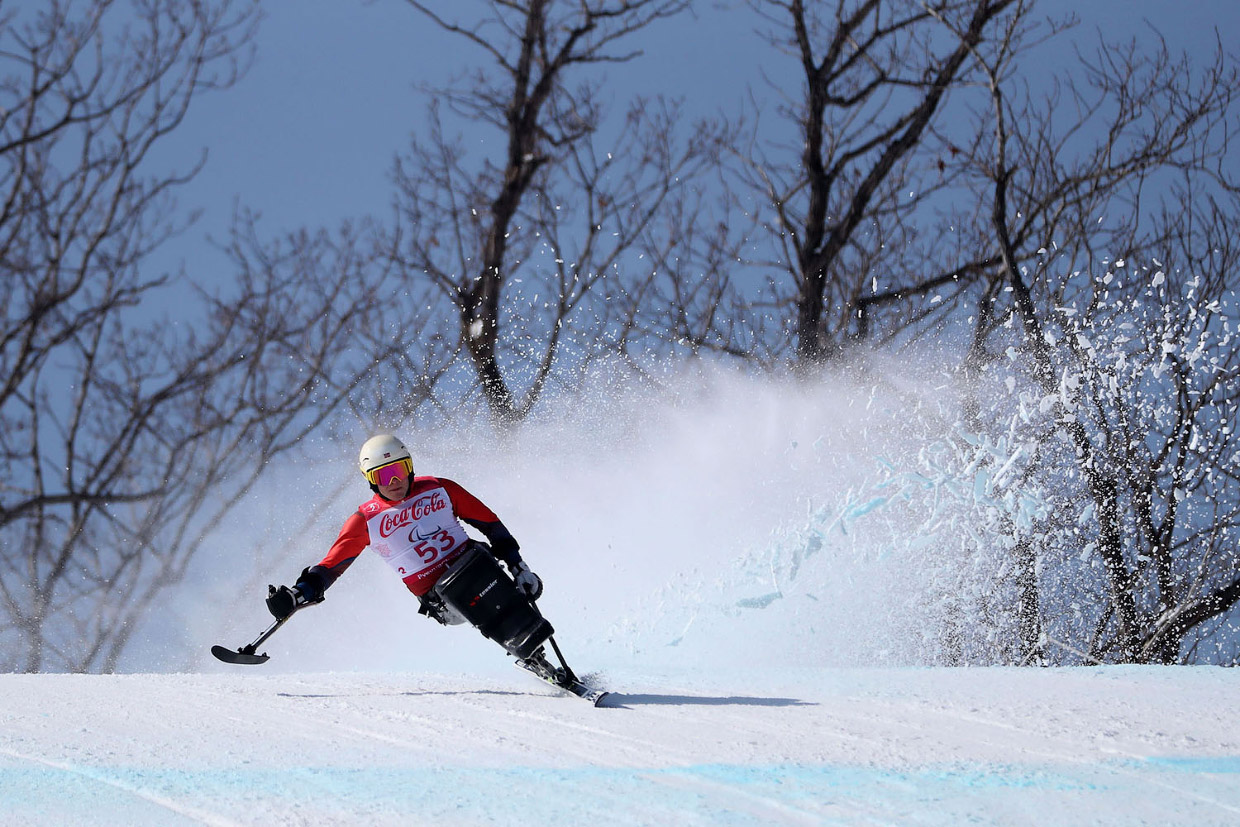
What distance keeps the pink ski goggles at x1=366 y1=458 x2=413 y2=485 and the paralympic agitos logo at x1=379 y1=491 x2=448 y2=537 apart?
0.16 meters

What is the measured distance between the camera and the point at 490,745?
421cm

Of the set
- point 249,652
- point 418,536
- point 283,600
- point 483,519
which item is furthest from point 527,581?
point 249,652

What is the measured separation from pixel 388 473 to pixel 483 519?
606 mm

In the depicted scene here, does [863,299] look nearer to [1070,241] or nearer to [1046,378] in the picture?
[1070,241]

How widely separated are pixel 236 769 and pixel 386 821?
3.10 ft

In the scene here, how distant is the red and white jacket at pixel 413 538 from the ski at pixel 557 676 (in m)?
0.55

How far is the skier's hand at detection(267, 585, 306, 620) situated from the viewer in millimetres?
5465

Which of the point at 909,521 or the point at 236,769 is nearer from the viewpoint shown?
the point at 236,769

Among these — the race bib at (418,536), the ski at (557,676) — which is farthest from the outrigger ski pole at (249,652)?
the ski at (557,676)

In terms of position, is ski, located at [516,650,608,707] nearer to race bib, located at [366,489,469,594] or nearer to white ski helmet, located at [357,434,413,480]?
race bib, located at [366,489,469,594]

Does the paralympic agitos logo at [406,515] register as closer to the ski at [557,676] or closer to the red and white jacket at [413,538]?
the red and white jacket at [413,538]

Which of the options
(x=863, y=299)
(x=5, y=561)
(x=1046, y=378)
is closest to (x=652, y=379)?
(x=863, y=299)

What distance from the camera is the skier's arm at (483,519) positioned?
5.64 m

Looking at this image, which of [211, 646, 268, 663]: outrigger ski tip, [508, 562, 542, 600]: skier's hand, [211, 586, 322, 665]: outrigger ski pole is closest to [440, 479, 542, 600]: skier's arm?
[508, 562, 542, 600]: skier's hand
